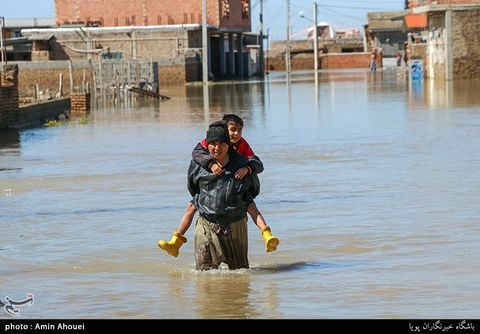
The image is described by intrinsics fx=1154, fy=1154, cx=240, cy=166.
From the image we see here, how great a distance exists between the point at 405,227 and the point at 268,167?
256 inches

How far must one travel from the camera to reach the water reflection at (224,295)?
7.78m

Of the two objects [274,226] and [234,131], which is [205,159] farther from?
[274,226]

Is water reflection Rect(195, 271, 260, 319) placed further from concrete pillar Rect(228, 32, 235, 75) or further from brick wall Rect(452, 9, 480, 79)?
concrete pillar Rect(228, 32, 235, 75)

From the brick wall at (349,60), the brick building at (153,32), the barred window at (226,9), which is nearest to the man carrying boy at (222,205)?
the brick building at (153,32)

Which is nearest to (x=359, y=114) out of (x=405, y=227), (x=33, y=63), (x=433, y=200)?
(x=433, y=200)

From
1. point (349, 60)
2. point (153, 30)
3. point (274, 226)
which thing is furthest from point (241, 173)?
point (349, 60)

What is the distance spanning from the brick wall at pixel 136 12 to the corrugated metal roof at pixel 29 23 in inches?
778

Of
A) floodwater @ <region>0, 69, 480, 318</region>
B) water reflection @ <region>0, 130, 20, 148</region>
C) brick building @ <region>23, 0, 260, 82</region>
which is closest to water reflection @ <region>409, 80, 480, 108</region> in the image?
floodwater @ <region>0, 69, 480, 318</region>

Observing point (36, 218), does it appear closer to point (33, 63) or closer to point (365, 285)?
point (365, 285)

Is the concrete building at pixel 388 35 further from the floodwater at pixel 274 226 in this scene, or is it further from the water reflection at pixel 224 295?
the water reflection at pixel 224 295

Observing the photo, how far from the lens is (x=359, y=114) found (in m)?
30.5

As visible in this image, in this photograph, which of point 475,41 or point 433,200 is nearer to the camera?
point 433,200

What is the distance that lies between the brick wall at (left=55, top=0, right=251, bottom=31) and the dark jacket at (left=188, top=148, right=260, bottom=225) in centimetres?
6138

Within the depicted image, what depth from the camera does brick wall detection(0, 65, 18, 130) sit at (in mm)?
26219
